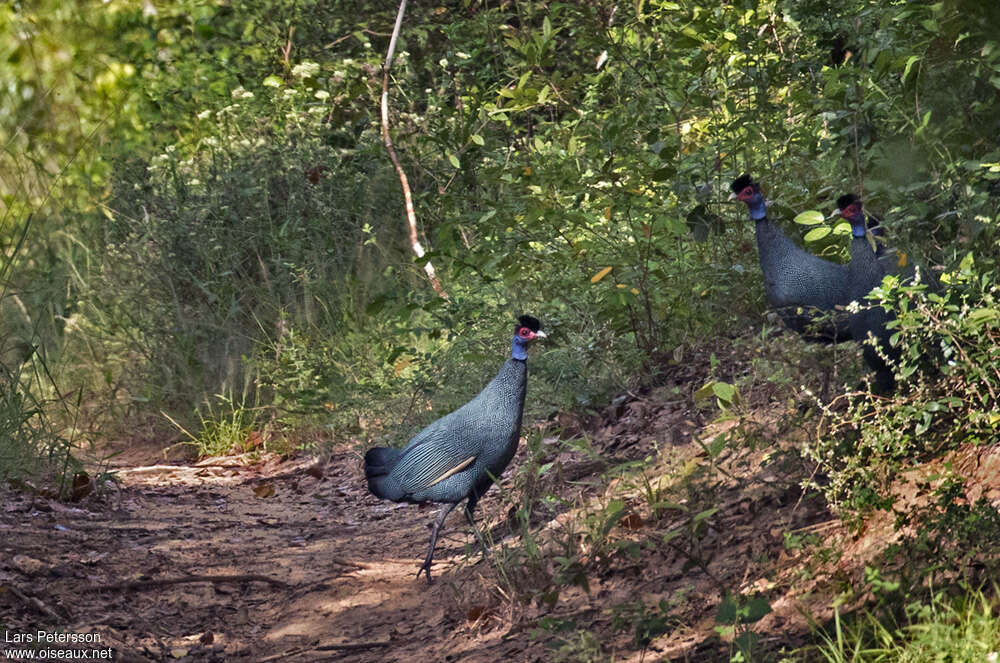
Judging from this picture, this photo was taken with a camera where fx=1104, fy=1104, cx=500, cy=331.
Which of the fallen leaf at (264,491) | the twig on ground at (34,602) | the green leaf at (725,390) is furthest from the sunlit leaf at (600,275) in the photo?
the twig on ground at (34,602)

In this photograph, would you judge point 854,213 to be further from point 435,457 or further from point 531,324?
point 435,457

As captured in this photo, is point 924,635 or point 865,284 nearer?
point 924,635

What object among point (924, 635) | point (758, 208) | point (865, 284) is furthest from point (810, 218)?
point (924, 635)

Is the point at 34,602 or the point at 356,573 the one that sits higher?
the point at 34,602

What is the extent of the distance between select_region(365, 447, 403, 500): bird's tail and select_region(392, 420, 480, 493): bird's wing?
7cm

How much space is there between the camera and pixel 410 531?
5750 millimetres

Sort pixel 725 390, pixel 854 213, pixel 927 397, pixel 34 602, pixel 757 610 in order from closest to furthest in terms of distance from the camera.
A: pixel 757 610 → pixel 927 397 → pixel 725 390 → pixel 34 602 → pixel 854 213

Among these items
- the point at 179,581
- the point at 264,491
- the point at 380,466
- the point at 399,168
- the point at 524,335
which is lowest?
the point at 264,491

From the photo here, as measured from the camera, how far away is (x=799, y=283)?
474 cm

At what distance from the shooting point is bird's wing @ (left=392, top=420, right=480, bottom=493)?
486 centimetres

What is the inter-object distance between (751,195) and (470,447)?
1.75m

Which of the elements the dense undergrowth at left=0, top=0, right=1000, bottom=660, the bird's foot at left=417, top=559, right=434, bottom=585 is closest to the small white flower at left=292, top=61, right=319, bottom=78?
the dense undergrowth at left=0, top=0, right=1000, bottom=660

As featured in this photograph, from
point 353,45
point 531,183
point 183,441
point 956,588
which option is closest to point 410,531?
point 531,183

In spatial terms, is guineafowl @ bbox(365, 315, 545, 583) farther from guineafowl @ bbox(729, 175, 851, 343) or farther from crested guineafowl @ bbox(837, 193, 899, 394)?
crested guineafowl @ bbox(837, 193, 899, 394)
